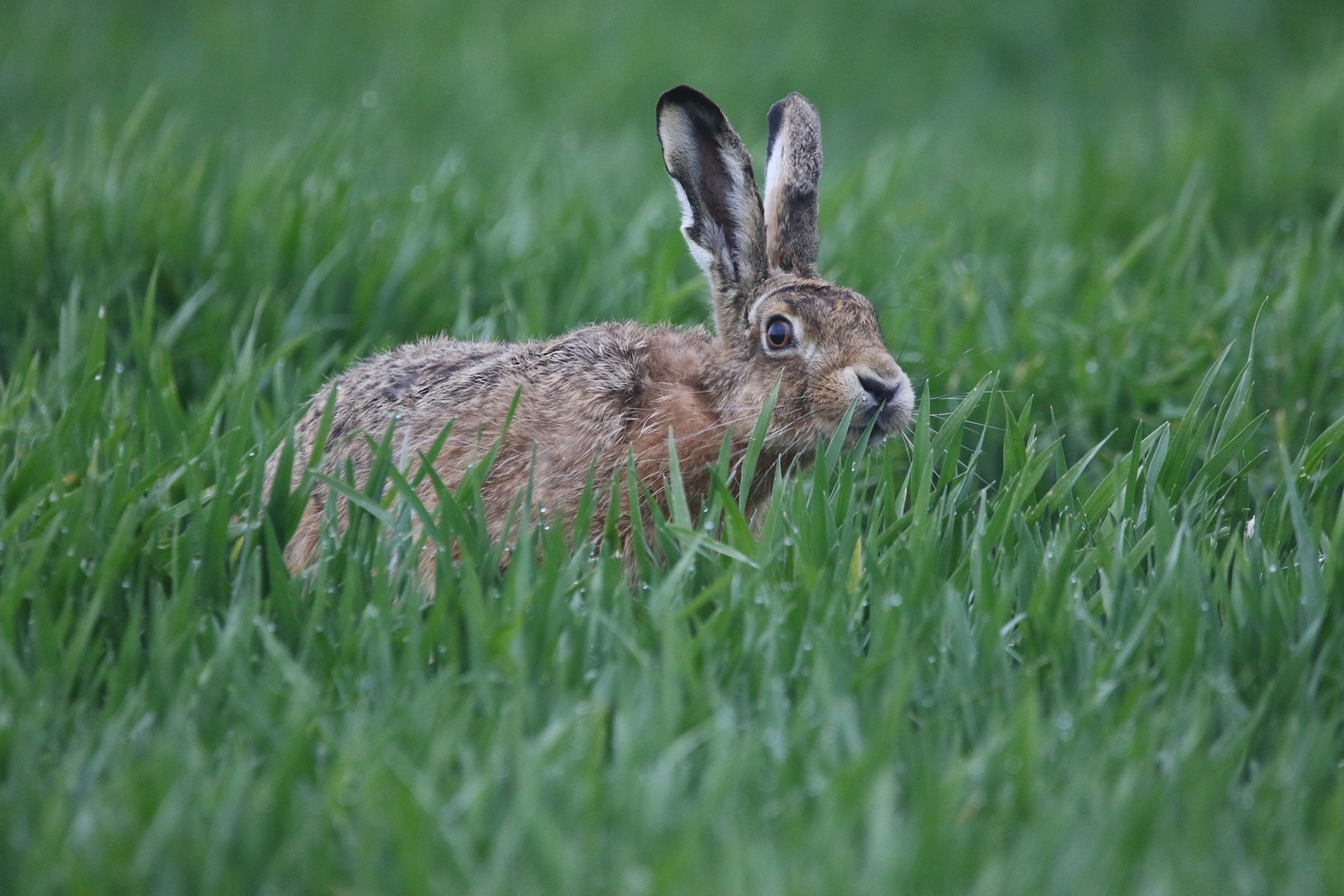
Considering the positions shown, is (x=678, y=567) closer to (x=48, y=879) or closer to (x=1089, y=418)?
(x=48, y=879)

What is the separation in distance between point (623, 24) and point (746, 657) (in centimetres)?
783

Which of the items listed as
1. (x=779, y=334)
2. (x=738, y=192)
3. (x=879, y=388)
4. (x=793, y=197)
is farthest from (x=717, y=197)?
(x=879, y=388)

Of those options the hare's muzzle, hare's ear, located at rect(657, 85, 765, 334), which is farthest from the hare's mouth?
hare's ear, located at rect(657, 85, 765, 334)

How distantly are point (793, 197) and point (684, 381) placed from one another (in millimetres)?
675

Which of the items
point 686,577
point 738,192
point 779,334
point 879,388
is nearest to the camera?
point 686,577

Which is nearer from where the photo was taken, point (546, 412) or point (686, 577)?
point (686, 577)

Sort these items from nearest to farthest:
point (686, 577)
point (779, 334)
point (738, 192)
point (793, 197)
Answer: point (686, 577), point (779, 334), point (738, 192), point (793, 197)

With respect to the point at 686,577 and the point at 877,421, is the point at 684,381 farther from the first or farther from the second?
the point at 686,577

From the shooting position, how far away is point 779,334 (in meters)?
3.87

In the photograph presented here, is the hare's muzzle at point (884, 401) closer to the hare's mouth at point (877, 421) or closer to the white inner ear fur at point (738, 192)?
the hare's mouth at point (877, 421)

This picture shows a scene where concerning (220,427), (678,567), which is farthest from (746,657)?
(220,427)

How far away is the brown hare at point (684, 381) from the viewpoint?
376 cm

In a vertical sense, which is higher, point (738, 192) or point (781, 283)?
point (738, 192)

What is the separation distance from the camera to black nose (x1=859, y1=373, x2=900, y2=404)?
3691 millimetres
